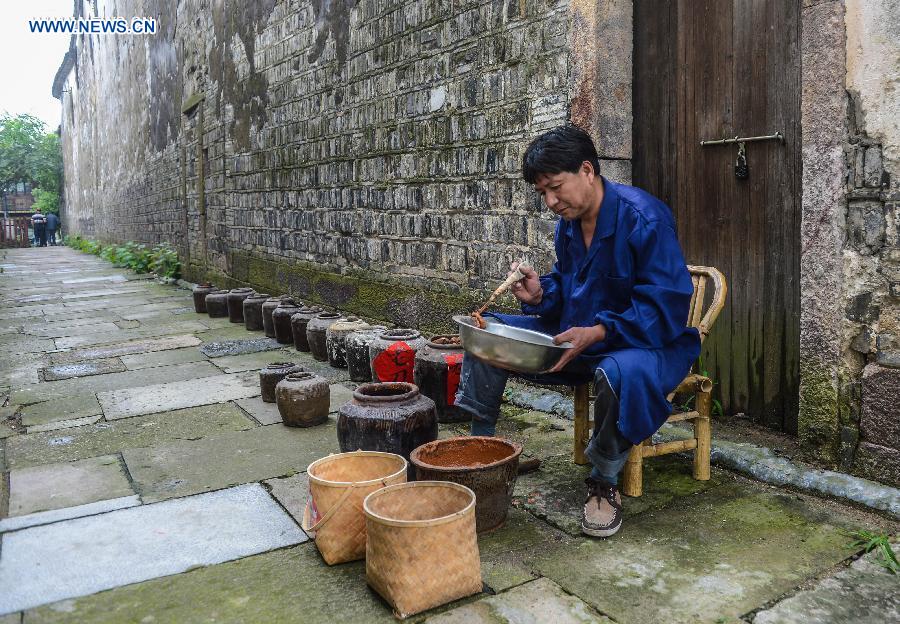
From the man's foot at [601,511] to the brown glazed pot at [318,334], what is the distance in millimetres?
3364

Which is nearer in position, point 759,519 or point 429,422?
point 759,519

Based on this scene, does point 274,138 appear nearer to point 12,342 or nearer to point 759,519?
point 12,342

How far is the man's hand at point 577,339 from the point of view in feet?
8.02

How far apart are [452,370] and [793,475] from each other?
173 centimetres

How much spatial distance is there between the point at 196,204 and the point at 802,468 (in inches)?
421

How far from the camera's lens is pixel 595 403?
2514 mm

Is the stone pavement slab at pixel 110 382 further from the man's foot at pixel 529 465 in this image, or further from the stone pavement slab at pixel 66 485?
the man's foot at pixel 529 465

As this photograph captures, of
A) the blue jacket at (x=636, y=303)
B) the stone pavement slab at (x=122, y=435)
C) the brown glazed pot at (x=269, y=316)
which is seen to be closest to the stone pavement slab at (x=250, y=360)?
the brown glazed pot at (x=269, y=316)

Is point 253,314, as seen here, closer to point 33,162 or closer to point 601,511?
point 601,511

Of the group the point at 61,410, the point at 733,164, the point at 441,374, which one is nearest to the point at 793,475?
the point at 733,164

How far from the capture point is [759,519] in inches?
101

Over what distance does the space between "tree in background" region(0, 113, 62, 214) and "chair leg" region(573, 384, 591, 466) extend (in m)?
48.0

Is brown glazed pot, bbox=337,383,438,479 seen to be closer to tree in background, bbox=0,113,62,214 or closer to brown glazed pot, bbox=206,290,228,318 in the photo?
brown glazed pot, bbox=206,290,228,318

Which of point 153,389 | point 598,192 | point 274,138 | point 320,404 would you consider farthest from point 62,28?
point 598,192
